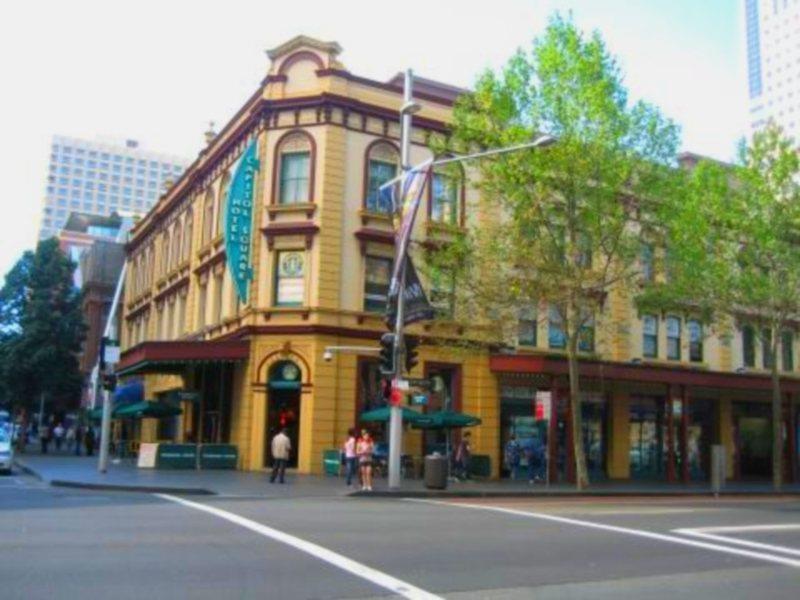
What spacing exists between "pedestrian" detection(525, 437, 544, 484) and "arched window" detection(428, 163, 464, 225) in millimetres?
8494

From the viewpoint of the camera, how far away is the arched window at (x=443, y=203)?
32625 mm

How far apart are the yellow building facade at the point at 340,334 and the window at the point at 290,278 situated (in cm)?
4

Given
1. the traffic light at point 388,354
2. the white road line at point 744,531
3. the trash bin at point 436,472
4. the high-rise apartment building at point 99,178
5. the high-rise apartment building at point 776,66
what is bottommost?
the white road line at point 744,531

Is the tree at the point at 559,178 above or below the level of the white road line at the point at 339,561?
above

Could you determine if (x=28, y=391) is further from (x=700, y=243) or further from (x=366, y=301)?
(x=700, y=243)

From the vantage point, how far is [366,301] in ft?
102

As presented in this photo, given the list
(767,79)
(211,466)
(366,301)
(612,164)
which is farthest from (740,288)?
(767,79)

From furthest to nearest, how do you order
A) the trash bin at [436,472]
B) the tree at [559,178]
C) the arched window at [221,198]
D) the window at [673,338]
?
the window at [673,338] < the arched window at [221,198] < the tree at [559,178] < the trash bin at [436,472]

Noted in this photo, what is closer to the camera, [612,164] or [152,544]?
[152,544]

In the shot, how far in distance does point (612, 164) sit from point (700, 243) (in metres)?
7.10

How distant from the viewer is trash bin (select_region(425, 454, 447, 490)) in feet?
78.1

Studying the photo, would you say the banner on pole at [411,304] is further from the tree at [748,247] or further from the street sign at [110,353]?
the tree at [748,247]

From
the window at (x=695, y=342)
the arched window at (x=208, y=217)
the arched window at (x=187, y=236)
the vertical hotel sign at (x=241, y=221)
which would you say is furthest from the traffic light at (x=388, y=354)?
the window at (x=695, y=342)

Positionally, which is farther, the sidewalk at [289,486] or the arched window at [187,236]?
the arched window at [187,236]
